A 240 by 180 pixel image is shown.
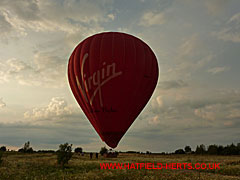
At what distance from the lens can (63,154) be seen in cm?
3766

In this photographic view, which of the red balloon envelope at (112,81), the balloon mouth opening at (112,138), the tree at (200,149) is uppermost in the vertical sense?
the red balloon envelope at (112,81)

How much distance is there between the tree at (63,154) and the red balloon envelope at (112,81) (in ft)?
41.9

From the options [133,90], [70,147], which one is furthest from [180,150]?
[133,90]

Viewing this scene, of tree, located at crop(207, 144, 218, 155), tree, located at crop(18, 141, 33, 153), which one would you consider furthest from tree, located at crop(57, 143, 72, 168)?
tree, located at crop(207, 144, 218, 155)

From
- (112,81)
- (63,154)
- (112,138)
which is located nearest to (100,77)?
(112,81)

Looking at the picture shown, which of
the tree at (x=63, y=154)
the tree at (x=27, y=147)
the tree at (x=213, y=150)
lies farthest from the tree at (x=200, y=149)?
the tree at (x=63, y=154)

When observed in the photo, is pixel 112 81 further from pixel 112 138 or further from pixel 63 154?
pixel 63 154

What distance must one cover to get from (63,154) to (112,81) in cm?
1784

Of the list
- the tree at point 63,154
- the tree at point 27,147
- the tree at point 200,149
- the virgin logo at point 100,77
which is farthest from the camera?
the tree at point 200,149

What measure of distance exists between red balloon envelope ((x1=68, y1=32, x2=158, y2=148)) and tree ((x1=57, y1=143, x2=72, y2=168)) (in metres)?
12.8

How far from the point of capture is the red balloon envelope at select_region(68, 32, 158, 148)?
25812 mm

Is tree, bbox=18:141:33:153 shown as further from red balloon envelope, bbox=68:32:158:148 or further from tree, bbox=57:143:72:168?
red balloon envelope, bbox=68:32:158:148

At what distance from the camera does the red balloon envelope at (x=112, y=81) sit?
1016 inches

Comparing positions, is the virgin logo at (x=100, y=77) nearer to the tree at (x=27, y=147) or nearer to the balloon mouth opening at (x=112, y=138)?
the balloon mouth opening at (x=112, y=138)
